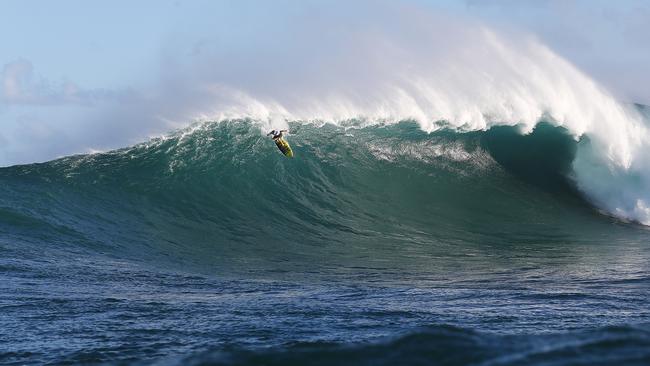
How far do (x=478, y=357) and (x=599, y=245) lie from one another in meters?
11.7

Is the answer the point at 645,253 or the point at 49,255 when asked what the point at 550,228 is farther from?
the point at 49,255

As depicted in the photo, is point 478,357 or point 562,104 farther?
point 562,104

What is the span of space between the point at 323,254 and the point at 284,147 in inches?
228

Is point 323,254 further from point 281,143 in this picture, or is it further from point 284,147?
point 284,147

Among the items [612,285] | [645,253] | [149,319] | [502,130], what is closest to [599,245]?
[645,253]

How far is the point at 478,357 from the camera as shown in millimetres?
4395

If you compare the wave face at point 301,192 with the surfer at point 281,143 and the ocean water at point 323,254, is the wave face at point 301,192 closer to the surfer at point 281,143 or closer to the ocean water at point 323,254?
the ocean water at point 323,254


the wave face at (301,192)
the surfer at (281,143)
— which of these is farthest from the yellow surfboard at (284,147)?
the wave face at (301,192)

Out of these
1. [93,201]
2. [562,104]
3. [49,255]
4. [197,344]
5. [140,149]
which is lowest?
[197,344]

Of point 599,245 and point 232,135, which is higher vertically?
point 232,135

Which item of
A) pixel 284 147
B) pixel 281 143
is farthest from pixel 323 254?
pixel 284 147

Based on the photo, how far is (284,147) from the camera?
19562mm

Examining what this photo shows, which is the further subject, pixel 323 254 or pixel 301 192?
pixel 301 192

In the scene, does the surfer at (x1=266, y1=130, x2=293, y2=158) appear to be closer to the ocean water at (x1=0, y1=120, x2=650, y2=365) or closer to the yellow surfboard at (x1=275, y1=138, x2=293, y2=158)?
the yellow surfboard at (x1=275, y1=138, x2=293, y2=158)
